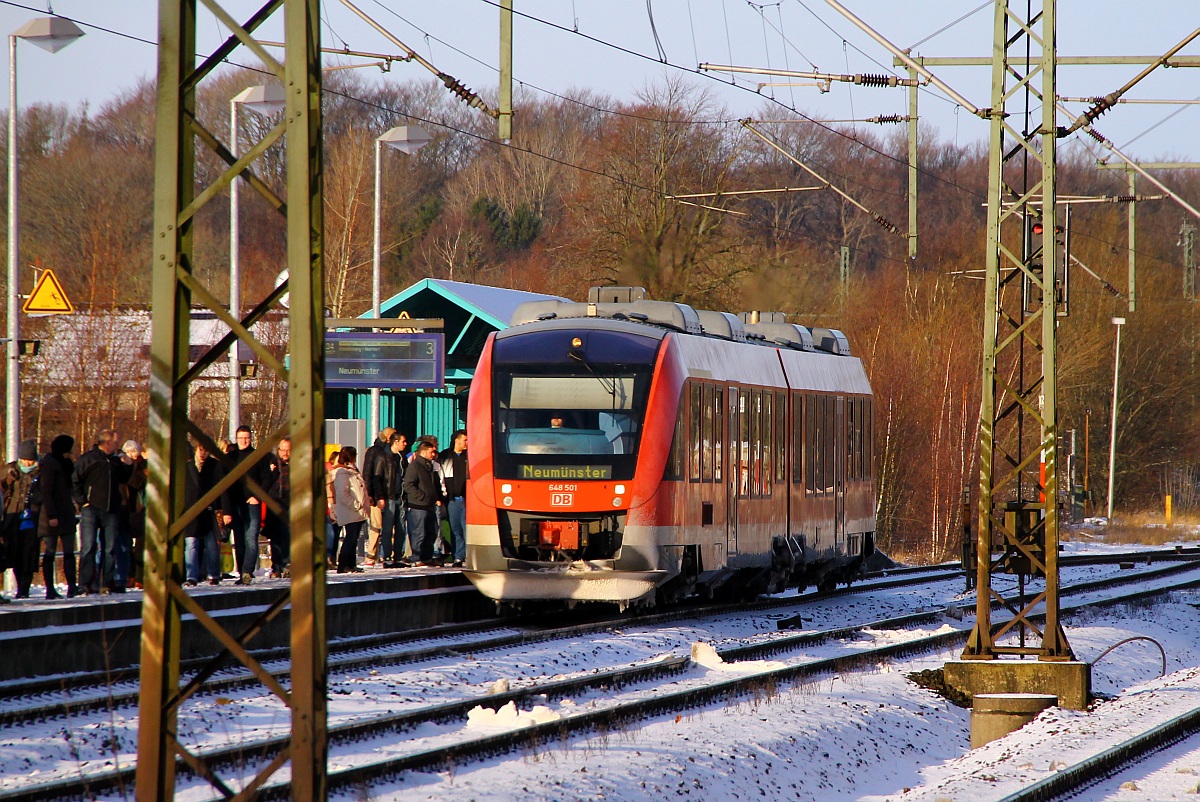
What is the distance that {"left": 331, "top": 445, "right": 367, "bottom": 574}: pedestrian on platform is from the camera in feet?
59.9

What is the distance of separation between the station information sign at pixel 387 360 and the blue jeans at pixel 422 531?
273cm

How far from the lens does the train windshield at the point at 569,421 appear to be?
639 inches

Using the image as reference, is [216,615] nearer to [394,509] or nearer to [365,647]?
[365,647]

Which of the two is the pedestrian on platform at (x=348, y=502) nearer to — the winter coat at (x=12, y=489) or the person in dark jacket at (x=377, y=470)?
the person in dark jacket at (x=377, y=470)

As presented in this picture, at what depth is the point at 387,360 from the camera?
2242 centimetres

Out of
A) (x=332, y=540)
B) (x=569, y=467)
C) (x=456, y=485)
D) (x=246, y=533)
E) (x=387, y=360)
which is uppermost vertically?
(x=387, y=360)

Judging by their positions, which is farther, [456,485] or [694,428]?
[456,485]

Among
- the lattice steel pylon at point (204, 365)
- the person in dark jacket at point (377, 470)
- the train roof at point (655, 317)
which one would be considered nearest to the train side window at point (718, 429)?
the train roof at point (655, 317)

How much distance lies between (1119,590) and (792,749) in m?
16.7

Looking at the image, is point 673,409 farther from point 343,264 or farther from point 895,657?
point 343,264

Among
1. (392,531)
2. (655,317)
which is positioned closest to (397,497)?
(392,531)

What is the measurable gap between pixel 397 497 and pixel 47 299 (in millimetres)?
4907

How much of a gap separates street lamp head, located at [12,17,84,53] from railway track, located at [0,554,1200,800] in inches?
346

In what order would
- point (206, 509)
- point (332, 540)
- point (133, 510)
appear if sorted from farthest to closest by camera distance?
point (332, 540)
point (133, 510)
point (206, 509)
